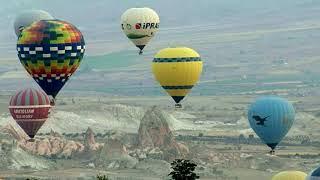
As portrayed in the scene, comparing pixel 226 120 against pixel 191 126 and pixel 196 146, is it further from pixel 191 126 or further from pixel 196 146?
pixel 196 146

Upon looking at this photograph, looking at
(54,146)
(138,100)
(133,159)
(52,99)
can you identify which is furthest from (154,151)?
(138,100)

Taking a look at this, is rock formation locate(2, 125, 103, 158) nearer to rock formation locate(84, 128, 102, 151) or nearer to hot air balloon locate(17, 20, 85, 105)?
rock formation locate(84, 128, 102, 151)

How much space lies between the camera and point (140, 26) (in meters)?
91.8

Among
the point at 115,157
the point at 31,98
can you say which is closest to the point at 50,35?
the point at 31,98

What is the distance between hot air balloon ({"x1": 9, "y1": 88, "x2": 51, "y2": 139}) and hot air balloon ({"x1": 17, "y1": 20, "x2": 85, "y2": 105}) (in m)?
7.30

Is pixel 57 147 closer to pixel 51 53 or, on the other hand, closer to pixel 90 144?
pixel 90 144

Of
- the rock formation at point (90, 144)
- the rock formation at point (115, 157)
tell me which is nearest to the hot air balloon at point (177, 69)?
the rock formation at point (115, 157)

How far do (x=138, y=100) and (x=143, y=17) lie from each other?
94.6 metres

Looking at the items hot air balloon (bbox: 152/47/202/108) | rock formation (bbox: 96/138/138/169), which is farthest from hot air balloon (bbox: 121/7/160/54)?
rock formation (bbox: 96/138/138/169)

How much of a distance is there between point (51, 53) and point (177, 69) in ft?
34.1

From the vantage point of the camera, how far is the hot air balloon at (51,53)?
72688mm

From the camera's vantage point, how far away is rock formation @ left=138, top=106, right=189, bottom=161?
102 metres

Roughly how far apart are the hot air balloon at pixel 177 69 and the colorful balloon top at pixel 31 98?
759 centimetres

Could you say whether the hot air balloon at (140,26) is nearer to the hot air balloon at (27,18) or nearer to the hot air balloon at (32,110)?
the hot air balloon at (27,18)
